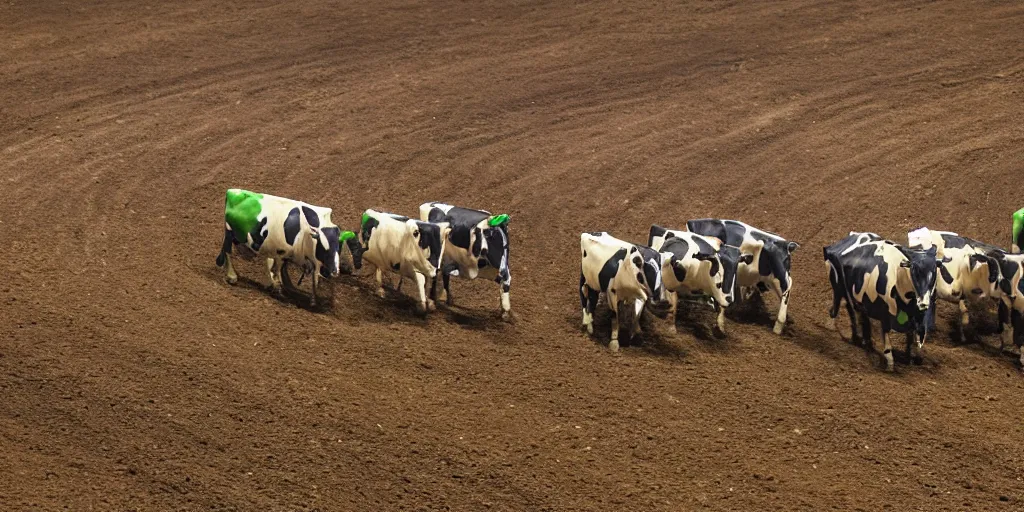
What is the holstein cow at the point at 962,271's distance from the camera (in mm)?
15414

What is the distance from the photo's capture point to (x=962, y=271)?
1566cm

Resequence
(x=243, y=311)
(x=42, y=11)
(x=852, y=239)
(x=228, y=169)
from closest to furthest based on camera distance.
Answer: (x=243, y=311), (x=852, y=239), (x=228, y=169), (x=42, y=11)

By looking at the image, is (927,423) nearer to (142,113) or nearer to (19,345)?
(19,345)

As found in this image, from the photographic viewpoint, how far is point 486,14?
80.7ft

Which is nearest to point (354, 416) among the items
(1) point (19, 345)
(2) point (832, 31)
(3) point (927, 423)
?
(1) point (19, 345)

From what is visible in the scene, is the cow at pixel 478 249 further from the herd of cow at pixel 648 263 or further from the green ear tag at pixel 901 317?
the green ear tag at pixel 901 317

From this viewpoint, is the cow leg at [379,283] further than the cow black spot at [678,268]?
Yes

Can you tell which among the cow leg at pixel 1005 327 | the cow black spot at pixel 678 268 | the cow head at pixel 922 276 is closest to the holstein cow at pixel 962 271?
the cow leg at pixel 1005 327

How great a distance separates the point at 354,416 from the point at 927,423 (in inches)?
235

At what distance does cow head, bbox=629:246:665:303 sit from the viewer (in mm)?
14594

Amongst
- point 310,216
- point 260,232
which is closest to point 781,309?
point 310,216

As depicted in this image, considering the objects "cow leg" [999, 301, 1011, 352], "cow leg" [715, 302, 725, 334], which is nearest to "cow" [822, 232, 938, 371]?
"cow leg" [999, 301, 1011, 352]

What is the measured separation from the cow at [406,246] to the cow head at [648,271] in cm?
223

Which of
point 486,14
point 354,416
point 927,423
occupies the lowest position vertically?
point 927,423
